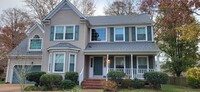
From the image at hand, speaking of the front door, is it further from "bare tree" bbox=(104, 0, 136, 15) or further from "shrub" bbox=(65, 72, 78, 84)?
"bare tree" bbox=(104, 0, 136, 15)

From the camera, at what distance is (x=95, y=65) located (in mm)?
19172

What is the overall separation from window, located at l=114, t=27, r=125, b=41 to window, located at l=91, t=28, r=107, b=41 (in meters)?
1.20

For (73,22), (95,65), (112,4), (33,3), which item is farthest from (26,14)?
(95,65)

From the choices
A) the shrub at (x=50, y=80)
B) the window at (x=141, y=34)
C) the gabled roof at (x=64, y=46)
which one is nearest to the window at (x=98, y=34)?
the gabled roof at (x=64, y=46)

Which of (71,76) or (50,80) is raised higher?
(71,76)

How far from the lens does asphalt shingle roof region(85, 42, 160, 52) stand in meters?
17.0

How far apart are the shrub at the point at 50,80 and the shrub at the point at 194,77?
1227 cm

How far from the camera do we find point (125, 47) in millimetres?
17922

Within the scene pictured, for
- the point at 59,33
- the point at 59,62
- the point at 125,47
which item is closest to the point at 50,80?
the point at 59,62

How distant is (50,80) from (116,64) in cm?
702

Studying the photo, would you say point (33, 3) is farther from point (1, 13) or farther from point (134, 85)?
point (134, 85)

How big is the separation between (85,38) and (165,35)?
11.7m

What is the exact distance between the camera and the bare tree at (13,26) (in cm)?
3475

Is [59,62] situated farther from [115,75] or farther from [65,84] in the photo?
[115,75]
